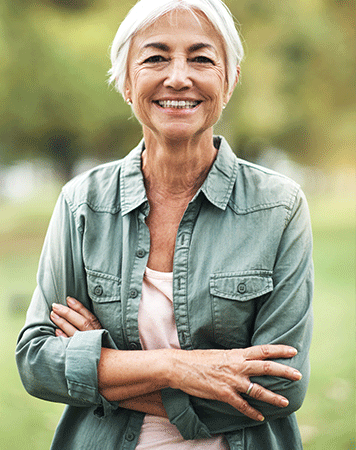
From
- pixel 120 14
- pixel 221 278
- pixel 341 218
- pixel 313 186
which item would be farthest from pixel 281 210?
pixel 313 186

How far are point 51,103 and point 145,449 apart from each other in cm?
1185

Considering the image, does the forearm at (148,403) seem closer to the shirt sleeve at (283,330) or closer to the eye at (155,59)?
the shirt sleeve at (283,330)

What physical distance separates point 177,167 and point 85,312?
2.15 ft

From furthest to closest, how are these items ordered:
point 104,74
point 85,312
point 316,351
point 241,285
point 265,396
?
point 104,74, point 316,351, point 85,312, point 241,285, point 265,396

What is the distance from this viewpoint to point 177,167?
7.13ft

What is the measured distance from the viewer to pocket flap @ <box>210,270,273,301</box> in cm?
200

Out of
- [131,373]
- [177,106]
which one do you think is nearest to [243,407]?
[131,373]

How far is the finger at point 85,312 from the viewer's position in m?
2.10

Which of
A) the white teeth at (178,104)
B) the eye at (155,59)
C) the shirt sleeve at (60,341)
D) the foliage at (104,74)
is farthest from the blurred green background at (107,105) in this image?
the eye at (155,59)

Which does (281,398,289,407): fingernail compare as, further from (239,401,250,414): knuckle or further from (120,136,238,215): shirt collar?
(120,136,238,215): shirt collar

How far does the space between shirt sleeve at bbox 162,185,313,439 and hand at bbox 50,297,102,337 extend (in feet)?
1.26

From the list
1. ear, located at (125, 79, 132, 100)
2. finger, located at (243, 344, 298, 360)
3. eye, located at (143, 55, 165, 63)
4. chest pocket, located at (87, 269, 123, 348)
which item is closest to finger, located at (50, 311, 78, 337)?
chest pocket, located at (87, 269, 123, 348)

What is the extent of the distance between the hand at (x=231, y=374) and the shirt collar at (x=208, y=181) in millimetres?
559

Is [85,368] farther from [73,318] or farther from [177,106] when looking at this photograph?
[177,106]
